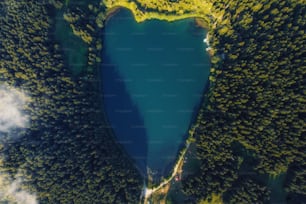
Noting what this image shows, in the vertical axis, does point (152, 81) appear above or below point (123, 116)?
above

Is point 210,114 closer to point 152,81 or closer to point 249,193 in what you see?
point 152,81

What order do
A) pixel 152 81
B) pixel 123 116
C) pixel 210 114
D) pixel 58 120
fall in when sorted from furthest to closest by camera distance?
pixel 152 81
pixel 123 116
pixel 210 114
pixel 58 120

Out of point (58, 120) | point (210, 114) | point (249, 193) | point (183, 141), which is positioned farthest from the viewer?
point (183, 141)

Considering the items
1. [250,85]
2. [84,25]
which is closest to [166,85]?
[250,85]

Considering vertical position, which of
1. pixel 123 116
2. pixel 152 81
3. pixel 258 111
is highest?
pixel 152 81

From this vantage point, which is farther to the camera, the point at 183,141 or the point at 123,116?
the point at 123,116

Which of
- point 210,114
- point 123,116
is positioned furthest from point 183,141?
point 123,116
